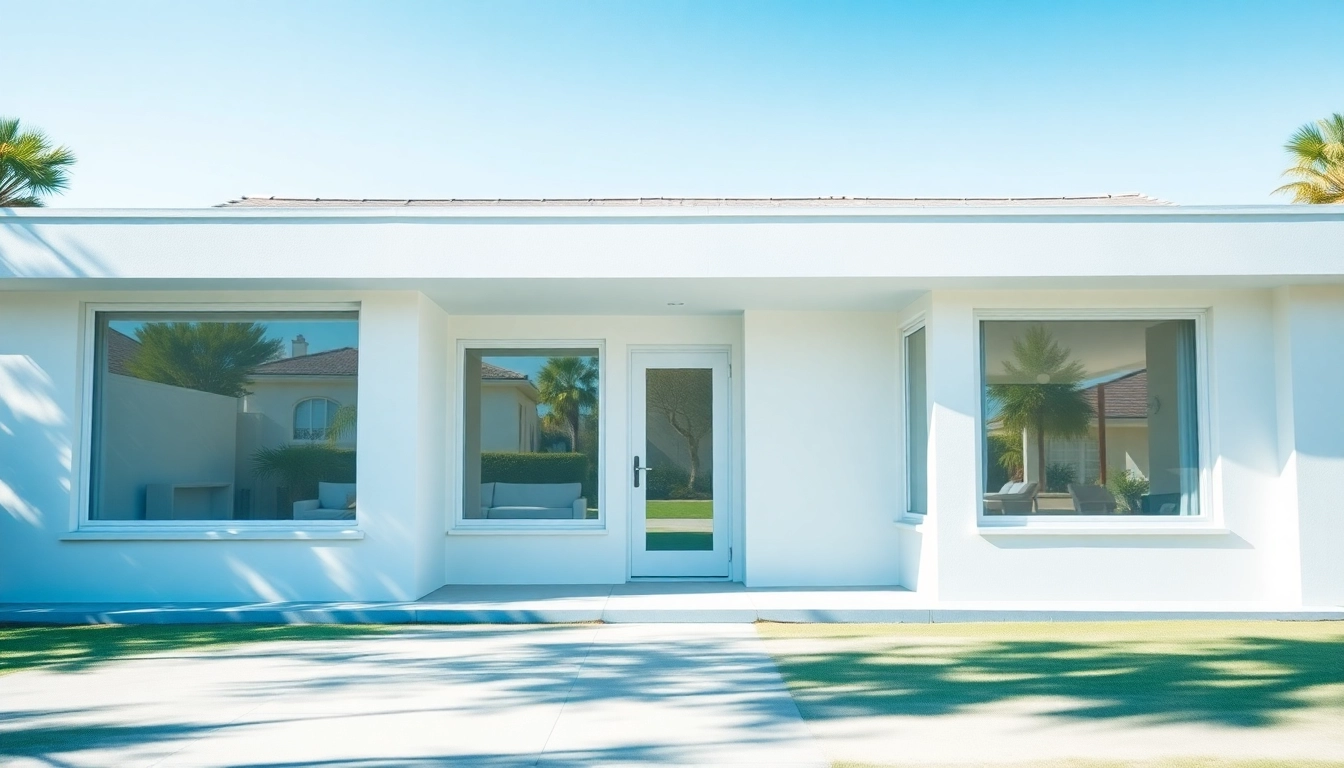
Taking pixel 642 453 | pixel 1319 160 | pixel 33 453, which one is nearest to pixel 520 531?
pixel 642 453

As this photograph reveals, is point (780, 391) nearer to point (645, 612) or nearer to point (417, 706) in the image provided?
point (645, 612)

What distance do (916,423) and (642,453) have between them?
9.28 feet

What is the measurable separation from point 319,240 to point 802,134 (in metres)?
8.80

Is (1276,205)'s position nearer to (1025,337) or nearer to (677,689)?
(1025,337)

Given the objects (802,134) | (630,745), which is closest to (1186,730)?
(630,745)

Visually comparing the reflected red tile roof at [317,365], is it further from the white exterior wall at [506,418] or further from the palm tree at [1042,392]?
the palm tree at [1042,392]

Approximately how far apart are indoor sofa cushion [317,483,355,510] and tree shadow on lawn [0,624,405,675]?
1.40 metres

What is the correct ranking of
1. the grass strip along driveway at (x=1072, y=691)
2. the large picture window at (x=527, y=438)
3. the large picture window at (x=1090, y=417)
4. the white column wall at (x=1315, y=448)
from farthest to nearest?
the large picture window at (x=527, y=438), the large picture window at (x=1090, y=417), the white column wall at (x=1315, y=448), the grass strip along driveway at (x=1072, y=691)

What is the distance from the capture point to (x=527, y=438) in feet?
36.4

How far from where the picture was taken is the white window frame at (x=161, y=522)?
9578 millimetres

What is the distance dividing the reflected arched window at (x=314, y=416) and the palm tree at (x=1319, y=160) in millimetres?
16608

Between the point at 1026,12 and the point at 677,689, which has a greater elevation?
the point at 1026,12

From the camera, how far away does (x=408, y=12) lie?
12281 mm

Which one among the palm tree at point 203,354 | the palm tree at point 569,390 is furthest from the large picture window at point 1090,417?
the palm tree at point 203,354
